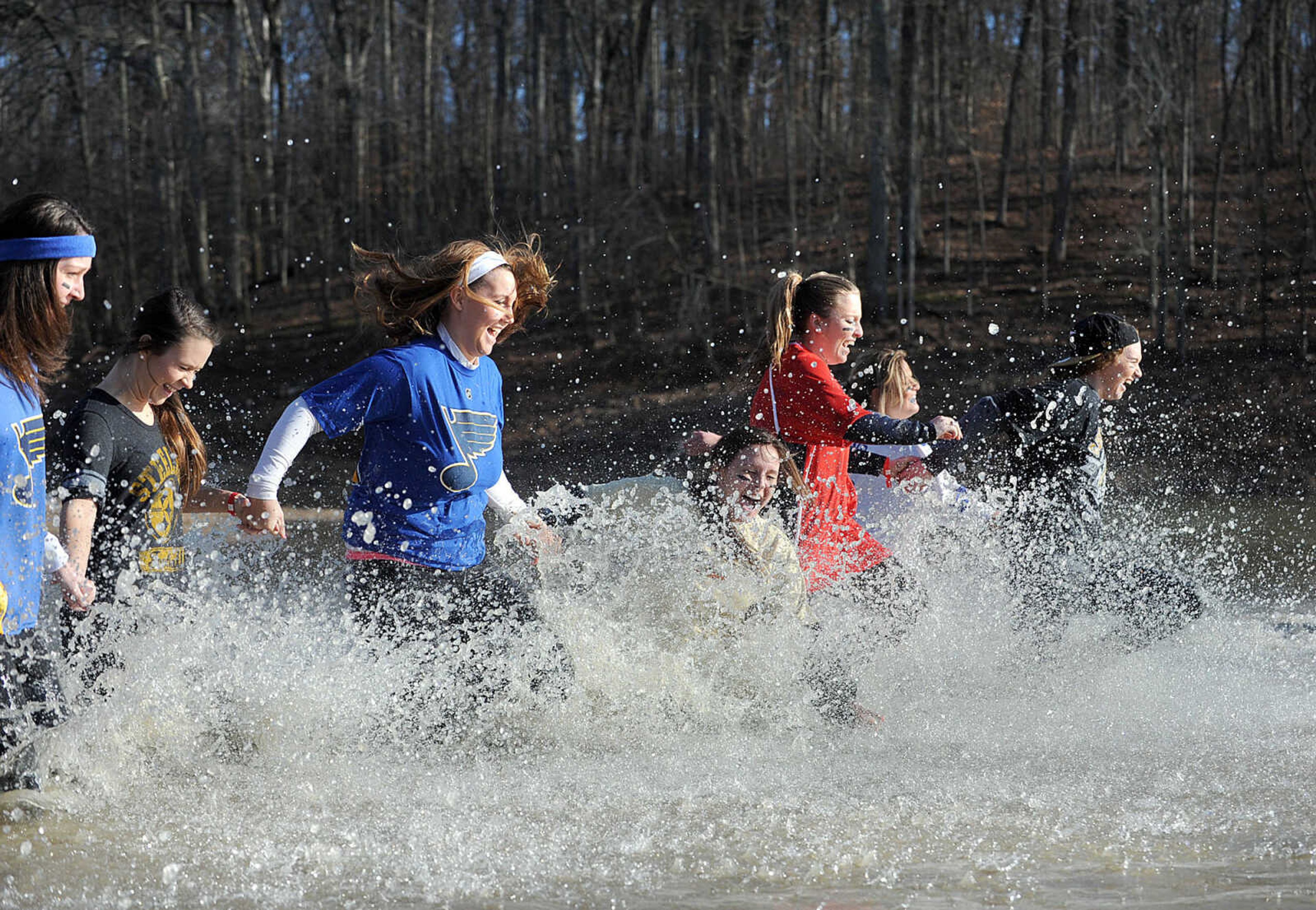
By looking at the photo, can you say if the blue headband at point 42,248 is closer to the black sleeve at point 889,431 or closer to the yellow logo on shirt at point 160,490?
the yellow logo on shirt at point 160,490

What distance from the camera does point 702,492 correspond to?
196 inches

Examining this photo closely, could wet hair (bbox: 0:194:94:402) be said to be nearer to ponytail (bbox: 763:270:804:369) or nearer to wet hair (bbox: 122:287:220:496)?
wet hair (bbox: 122:287:220:496)

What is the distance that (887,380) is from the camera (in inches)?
225

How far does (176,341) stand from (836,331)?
2.40 metres

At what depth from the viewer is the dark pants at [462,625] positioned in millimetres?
4340

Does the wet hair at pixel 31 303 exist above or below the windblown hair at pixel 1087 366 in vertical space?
above

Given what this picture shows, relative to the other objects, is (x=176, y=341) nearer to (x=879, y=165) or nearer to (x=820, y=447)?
(x=820, y=447)

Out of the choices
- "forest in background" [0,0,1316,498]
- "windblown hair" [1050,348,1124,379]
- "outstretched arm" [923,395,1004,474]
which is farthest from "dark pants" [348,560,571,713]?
"forest in background" [0,0,1316,498]

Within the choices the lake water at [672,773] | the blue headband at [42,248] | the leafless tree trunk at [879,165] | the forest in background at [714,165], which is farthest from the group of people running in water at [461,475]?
the leafless tree trunk at [879,165]

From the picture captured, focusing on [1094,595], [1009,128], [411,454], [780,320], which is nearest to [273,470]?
[411,454]

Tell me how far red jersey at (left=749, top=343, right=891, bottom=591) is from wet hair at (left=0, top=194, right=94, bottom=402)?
2469 millimetres

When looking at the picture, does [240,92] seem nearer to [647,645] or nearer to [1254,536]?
[1254,536]

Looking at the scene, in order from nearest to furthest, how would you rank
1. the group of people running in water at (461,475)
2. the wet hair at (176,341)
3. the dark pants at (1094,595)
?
1. the group of people running in water at (461,475)
2. the wet hair at (176,341)
3. the dark pants at (1094,595)

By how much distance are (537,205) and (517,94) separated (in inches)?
249
